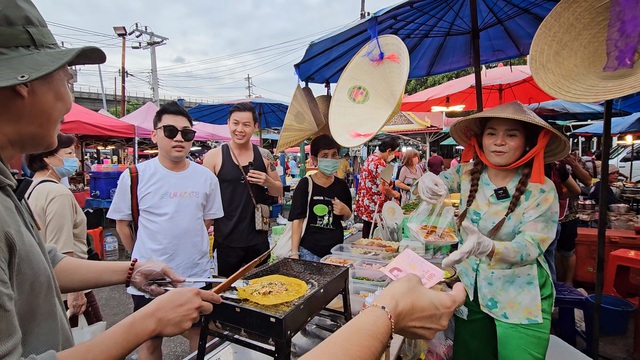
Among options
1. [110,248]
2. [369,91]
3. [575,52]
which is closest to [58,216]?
[369,91]

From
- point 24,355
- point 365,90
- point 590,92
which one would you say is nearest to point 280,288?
point 24,355

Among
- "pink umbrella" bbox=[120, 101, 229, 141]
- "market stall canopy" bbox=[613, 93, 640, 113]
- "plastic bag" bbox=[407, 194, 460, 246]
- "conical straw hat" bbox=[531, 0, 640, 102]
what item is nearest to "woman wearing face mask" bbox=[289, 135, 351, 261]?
"plastic bag" bbox=[407, 194, 460, 246]

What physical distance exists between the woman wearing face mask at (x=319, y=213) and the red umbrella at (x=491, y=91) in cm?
275

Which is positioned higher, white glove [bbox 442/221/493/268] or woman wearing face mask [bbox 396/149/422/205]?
woman wearing face mask [bbox 396/149/422/205]

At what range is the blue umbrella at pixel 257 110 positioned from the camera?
708 centimetres

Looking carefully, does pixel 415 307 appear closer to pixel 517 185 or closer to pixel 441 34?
pixel 517 185

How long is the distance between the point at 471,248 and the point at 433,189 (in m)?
0.59

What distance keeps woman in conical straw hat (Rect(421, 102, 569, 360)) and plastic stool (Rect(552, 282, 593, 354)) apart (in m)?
1.37

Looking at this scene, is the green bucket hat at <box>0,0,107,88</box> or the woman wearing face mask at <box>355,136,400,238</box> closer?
the green bucket hat at <box>0,0,107,88</box>

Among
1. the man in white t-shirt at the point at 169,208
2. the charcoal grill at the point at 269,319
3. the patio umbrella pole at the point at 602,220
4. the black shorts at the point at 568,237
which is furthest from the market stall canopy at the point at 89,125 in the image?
the black shorts at the point at 568,237

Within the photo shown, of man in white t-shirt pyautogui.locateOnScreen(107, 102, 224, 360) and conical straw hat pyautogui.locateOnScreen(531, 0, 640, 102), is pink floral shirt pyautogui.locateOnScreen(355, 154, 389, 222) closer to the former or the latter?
man in white t-shirt pyautogui.locateOnScreen(107, 102, 224, 360)

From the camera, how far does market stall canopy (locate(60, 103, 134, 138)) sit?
273 inches

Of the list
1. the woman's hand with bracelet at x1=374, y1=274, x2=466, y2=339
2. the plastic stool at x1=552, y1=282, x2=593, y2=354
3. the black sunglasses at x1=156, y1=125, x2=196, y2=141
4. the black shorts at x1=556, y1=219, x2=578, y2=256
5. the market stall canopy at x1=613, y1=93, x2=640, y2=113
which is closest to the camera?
the woman's hand with bracelet at x1=374, y1=274, x2=466, y2=339

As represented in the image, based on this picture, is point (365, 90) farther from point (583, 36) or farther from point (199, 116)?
point (199, 116)
